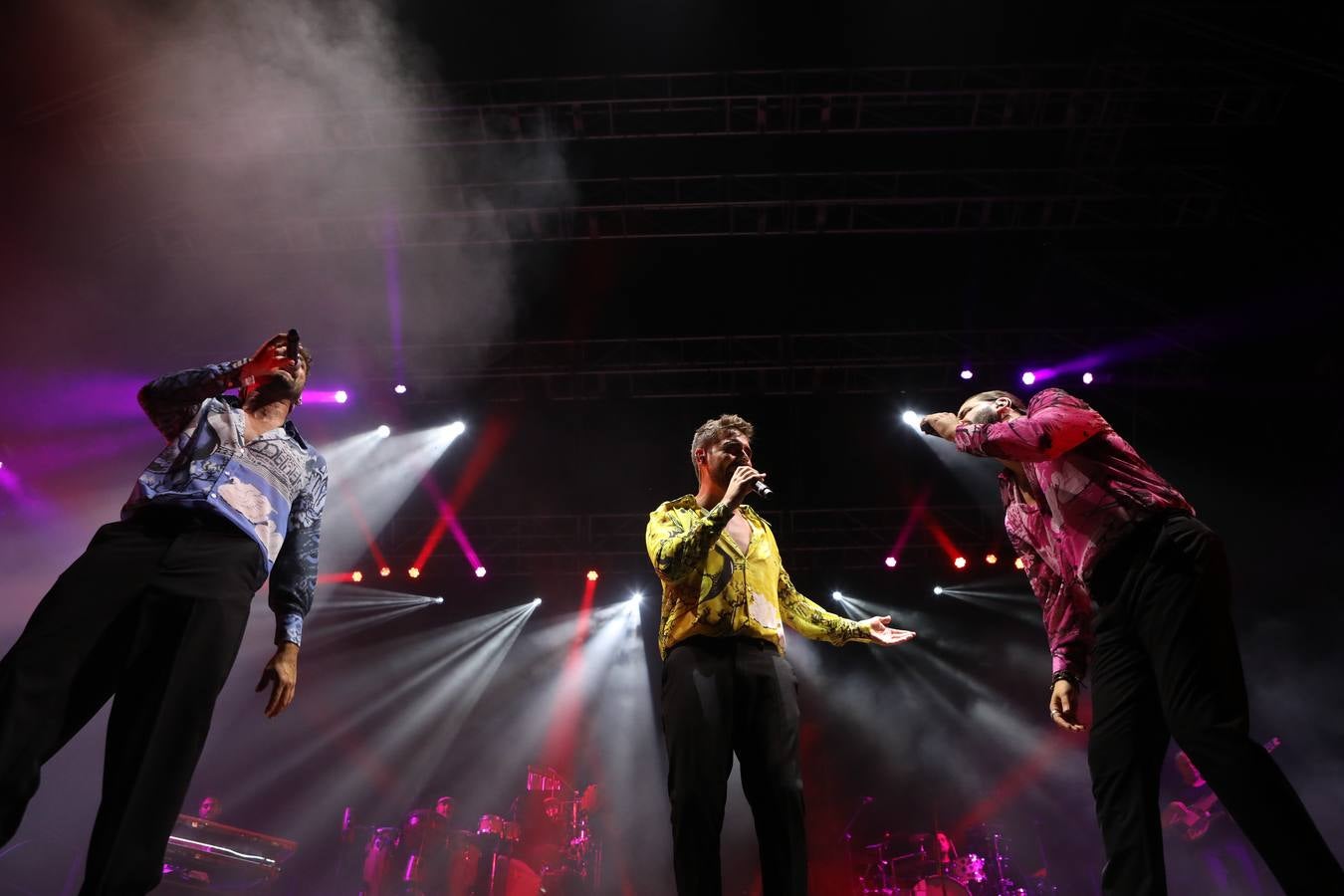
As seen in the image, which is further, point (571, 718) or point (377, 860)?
point (571, 718)

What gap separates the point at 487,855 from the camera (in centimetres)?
832

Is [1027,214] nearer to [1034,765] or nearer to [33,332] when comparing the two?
[1034,765]

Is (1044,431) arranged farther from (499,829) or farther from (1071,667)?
(499,829)

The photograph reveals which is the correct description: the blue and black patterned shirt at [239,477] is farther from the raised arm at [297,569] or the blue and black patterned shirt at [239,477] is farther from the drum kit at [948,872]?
the drum kit at [948,872]

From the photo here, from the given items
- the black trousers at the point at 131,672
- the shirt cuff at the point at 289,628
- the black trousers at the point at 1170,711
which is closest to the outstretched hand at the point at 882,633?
the black trousers at the point at 1170,711

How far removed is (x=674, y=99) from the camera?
6.21 metres

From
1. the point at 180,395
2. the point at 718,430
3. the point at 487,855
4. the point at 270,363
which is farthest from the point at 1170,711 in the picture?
the point at 487,855

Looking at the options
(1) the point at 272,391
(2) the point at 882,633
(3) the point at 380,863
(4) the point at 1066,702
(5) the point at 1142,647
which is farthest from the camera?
(3) the point at 380,863

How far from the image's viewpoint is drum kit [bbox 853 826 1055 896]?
8.09m

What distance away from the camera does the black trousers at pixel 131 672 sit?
1659mm

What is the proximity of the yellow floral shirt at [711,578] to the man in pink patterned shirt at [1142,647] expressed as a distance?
0.86 meters

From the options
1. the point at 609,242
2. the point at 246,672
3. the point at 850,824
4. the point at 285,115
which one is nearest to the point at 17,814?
the point at 285,115

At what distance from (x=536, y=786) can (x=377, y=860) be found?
6.95 ft

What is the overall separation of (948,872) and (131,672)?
Result: 8.91 m
